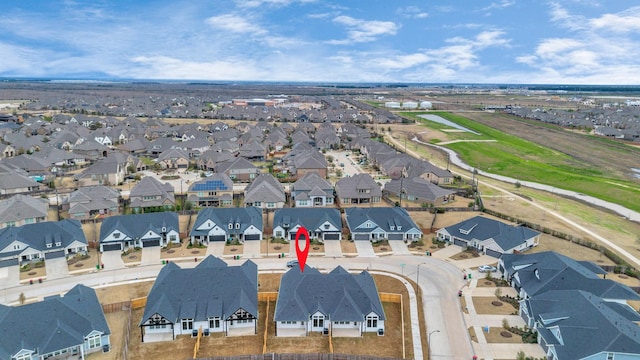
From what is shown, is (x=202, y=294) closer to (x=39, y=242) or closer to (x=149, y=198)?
(x=39, y=242)

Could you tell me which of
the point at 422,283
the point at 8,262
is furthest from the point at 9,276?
the point at 422,283

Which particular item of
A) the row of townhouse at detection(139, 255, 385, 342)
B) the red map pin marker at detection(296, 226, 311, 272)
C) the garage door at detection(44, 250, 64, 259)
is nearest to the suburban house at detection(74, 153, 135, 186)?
the garage door at detection(44, 250, 64, 259)

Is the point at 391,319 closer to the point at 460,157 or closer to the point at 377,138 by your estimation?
the point at 460,157

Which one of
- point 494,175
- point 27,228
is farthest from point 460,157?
point 27,228

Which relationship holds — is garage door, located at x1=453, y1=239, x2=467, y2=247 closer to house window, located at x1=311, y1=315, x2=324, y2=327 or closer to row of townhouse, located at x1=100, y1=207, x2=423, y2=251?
row of townhouse, located at x1=100, y1=207, x2=423, y2=251

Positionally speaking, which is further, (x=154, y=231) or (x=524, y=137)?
(x=524, y=137)

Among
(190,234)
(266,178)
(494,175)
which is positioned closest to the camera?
(190,234)
